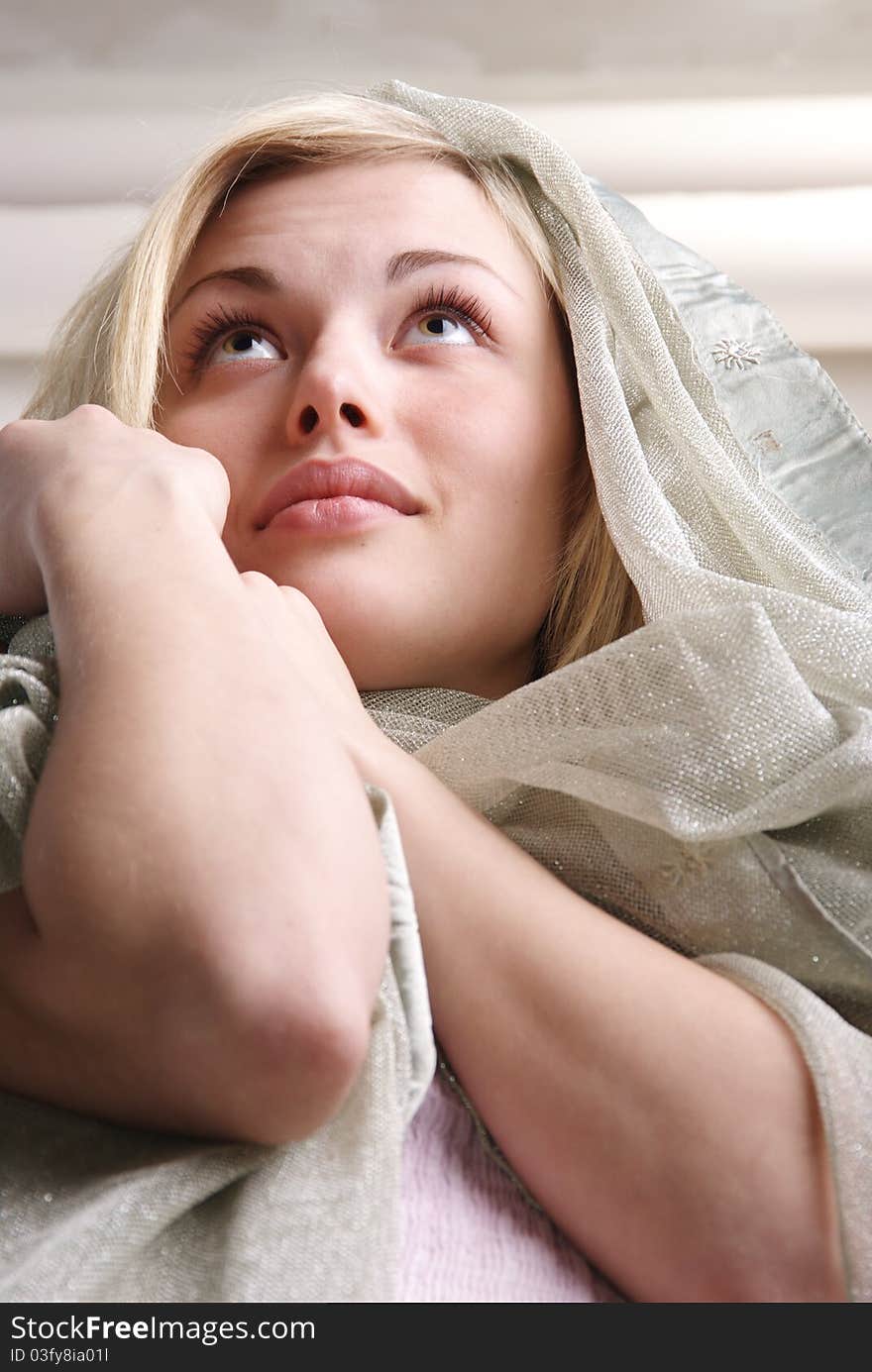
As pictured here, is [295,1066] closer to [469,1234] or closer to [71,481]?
[469,1234]

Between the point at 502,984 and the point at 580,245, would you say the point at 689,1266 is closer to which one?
the point at 502,984

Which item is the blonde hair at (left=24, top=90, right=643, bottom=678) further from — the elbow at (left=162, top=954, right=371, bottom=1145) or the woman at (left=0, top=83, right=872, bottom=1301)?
the elbow at (left=162, top=954, right=371, bottom=1145)

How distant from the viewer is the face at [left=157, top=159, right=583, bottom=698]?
803 millimetres

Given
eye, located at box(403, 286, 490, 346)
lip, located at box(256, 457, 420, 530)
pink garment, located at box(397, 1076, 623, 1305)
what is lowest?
pink garment, located at box(397, 1076, 623, 1305)

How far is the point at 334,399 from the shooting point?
799 millimetres

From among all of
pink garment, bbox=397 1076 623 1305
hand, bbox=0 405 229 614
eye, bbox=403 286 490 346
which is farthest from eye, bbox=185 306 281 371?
pink garment, bbox=397 1076 623 1305

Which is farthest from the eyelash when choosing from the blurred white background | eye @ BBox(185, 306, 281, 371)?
the blurred white background

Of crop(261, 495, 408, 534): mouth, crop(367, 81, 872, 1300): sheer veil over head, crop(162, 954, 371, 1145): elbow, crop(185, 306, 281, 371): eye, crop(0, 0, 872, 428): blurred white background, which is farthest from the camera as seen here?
crop(0, 0, 872, 428): blurred white background

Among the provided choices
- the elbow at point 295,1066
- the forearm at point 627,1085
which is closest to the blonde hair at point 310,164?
the forearm at point 627,1085

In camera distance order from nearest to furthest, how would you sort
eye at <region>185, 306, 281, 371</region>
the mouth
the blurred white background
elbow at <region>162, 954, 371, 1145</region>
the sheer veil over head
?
elbow at <region>162, 954, 371, 1145</region>, the sheer veil over head, the mouth, eye at <region>185, 306, 281, 371</region>, the blurred white background

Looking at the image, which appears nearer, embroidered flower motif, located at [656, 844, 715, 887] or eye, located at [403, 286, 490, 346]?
embroidered flower motif, located at [656, 844, 715, 887]

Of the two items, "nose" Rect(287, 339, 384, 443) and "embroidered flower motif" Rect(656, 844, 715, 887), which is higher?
"nose" Rect(287, 339, 384, 443)

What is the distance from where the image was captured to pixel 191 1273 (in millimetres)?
475

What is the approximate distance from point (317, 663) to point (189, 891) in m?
0.20
